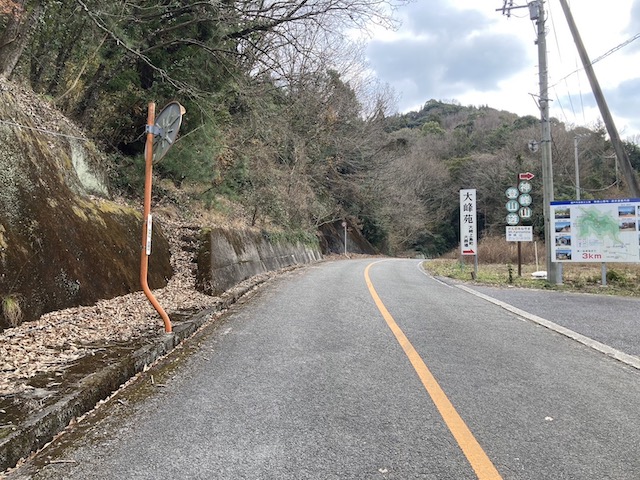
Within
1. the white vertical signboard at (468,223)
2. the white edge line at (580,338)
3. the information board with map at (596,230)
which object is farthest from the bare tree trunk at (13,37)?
the white vertical signboard at (468,223)

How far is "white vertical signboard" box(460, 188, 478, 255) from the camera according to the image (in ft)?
48.4

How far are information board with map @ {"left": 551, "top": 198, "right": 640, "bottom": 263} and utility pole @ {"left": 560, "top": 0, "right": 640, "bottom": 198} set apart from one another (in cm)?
53

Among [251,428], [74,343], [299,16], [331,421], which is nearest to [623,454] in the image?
[331,421]

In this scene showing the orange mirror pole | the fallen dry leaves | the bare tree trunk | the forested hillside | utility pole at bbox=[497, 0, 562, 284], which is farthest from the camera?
utility pole at bbox=[497, 0, 562, 284]

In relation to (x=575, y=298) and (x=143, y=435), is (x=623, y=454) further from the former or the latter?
(x=575, y=298)

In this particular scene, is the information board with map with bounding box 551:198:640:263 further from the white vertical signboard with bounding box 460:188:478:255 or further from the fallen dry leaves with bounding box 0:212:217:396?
the fallen dry leaves with bounding box 0:212:217:396

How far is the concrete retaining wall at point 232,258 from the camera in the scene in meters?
8.83

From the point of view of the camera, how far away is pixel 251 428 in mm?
2969

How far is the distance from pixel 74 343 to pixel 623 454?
4.77 m

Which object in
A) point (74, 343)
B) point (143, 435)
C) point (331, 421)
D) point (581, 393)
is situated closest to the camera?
point (143, 435)

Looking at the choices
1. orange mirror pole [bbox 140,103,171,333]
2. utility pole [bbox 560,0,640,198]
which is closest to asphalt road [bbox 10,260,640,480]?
orange mirror pole [bbox 140,103,171,333]

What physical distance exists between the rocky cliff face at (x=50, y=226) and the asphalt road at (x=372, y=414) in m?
1.87

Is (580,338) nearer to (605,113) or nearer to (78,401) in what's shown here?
(78,401)

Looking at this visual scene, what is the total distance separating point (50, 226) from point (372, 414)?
14.8ft
